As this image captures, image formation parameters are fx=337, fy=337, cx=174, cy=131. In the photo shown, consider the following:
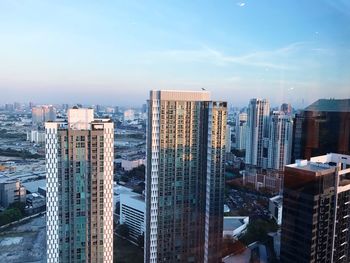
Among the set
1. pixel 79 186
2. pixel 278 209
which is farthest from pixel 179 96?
pixel 278 209

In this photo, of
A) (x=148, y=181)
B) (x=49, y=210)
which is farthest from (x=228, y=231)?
(x=49, y=210)

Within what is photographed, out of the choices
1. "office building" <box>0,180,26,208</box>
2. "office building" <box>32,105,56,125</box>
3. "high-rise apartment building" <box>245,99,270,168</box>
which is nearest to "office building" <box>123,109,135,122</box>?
"office building" <box>32,105,56,125</box>

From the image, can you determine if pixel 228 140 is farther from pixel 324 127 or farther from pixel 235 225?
pixel 324 127

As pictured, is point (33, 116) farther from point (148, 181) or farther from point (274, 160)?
point (274, 160)

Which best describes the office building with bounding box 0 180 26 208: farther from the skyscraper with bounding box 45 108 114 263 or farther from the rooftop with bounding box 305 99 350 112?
the rooftop with bounding box 305 99 350 112

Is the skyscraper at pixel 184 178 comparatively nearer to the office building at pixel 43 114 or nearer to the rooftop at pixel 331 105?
the office building at pixel 43 114

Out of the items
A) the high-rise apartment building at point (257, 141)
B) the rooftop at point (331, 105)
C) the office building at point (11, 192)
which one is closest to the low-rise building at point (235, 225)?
the high-rise apartment building at point (257, 141)
